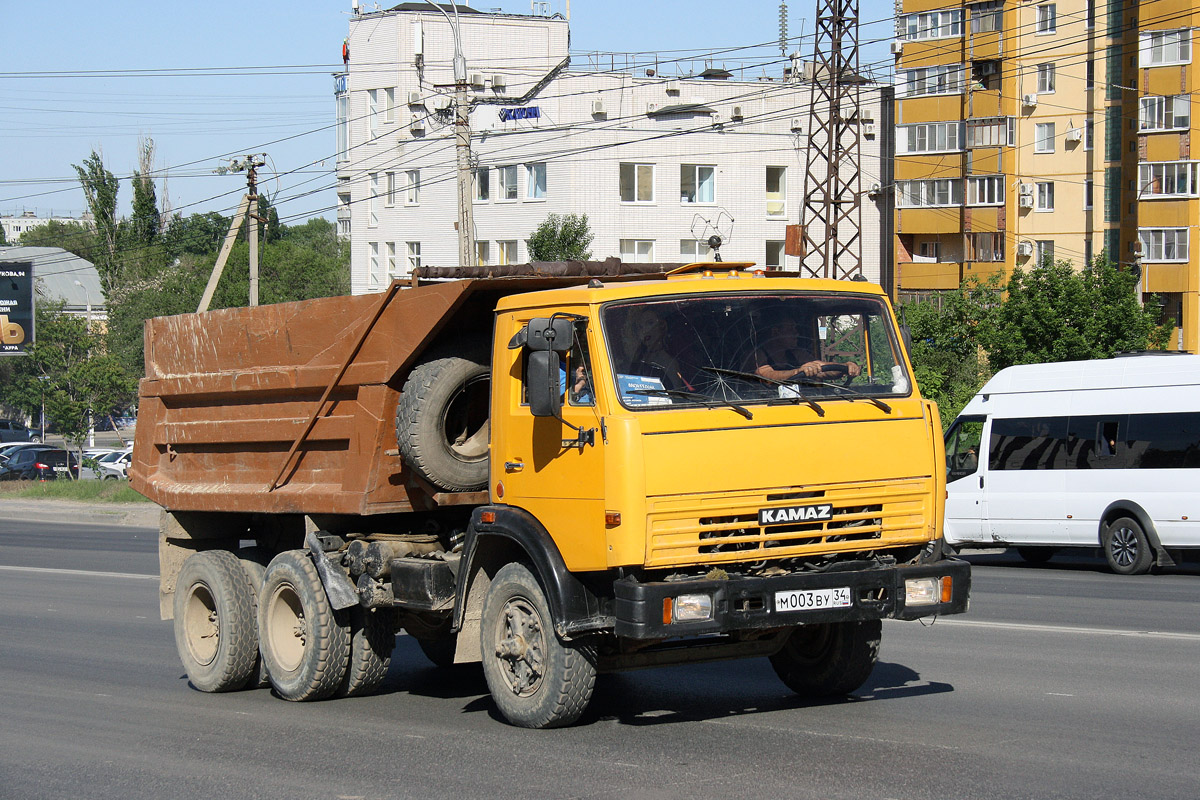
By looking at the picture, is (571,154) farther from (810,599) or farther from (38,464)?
(810,599)

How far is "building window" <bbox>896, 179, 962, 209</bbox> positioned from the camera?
201 ft

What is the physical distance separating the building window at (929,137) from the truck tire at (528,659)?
188 feet

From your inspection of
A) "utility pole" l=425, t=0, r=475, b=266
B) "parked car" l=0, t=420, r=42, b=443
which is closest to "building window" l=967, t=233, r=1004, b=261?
"utility pole" l=425, t=0, r=475, b=266

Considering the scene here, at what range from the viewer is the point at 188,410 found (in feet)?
33.9

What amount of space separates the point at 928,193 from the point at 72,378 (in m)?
37.2

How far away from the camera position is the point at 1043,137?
60000 millimetres

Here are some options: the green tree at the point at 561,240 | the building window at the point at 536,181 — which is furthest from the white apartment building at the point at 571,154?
the green tree at the point at 561,240

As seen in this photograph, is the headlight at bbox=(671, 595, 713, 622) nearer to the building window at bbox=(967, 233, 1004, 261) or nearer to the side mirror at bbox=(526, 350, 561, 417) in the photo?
the side mirror at bbox=(526, 350, 561, 417)

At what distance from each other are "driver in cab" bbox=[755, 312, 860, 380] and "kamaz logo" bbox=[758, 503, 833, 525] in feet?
2.30

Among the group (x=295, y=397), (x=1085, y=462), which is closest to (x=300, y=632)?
(x=295, y=397)

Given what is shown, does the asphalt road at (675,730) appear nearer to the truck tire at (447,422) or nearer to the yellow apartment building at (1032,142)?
the truck tire at (447,422)

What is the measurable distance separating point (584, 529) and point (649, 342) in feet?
3.32

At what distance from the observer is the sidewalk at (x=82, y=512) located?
101 feet

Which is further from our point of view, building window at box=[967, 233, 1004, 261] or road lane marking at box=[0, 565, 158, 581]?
building window at box=[967, 233, 1004, 261]
